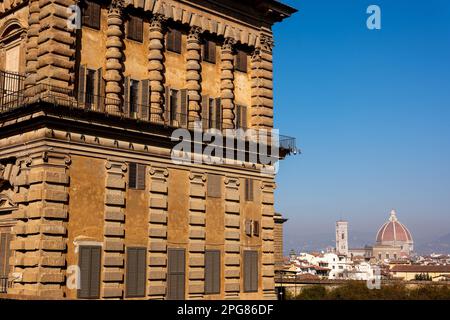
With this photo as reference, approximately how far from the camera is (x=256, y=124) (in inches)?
1308

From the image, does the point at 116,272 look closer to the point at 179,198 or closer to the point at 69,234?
the point at 69,234

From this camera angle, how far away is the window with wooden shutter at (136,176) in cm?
2675

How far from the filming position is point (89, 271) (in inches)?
970

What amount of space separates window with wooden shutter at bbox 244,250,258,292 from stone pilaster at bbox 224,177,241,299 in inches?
23.1

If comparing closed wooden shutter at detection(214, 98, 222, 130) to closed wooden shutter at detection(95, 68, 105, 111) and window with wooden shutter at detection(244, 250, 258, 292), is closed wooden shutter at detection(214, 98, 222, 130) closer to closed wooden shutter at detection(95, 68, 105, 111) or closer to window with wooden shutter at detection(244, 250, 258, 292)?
window with wooden shutter at detection(244, 250, 258, 292)

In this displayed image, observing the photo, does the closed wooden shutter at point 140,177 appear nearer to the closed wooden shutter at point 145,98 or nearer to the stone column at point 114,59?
the closed wooden shutter at point 145,98

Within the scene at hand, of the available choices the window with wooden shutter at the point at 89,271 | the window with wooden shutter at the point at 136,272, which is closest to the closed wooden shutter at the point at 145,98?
the window with wooden shutter at the point at 136,272

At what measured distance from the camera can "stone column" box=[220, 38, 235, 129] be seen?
31.8 m

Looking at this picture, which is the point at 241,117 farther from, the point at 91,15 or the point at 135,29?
the point at 91,15

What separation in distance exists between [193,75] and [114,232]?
9.23 meters

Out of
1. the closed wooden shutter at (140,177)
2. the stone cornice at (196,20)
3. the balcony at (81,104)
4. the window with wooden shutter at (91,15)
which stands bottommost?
the closed wooden shutter at (140,177)

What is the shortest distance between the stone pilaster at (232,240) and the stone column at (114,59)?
24.1ft
